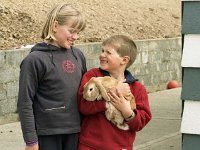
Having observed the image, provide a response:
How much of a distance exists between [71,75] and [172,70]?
9.15 metres

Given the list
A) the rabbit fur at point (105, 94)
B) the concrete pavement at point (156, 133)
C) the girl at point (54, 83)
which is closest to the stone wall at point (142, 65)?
the concrete pavement at point (156, 133)

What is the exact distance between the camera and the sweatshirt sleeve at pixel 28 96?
3.48 m

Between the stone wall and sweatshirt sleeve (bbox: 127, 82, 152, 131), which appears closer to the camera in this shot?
sweatshirt sleeve (bbox: 127, 82, 152, 131)

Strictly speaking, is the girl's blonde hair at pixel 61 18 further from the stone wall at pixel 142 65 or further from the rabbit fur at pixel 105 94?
the stone wall at pixel 142 65

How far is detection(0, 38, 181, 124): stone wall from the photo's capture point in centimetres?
812

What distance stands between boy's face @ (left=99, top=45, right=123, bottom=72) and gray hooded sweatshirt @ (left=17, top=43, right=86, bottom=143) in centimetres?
18

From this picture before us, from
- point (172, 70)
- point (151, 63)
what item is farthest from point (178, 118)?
point (172, 70)

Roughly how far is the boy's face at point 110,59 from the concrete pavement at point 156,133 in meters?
3.22

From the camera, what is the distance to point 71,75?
365 cm

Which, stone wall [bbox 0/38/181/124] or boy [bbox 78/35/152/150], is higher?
boy [bbox 78/35/152/150]

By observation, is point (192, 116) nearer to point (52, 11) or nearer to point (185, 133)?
point (185, 133)

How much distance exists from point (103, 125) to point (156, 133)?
14.3 feet

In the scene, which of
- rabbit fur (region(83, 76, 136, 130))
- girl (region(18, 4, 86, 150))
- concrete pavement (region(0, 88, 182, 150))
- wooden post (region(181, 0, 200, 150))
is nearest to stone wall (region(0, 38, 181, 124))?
concrete pavement (region(0, 88, 182, 150))

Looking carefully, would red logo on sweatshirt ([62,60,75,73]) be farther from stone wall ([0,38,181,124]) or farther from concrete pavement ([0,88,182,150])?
stone wall ([0,38,181,124])
